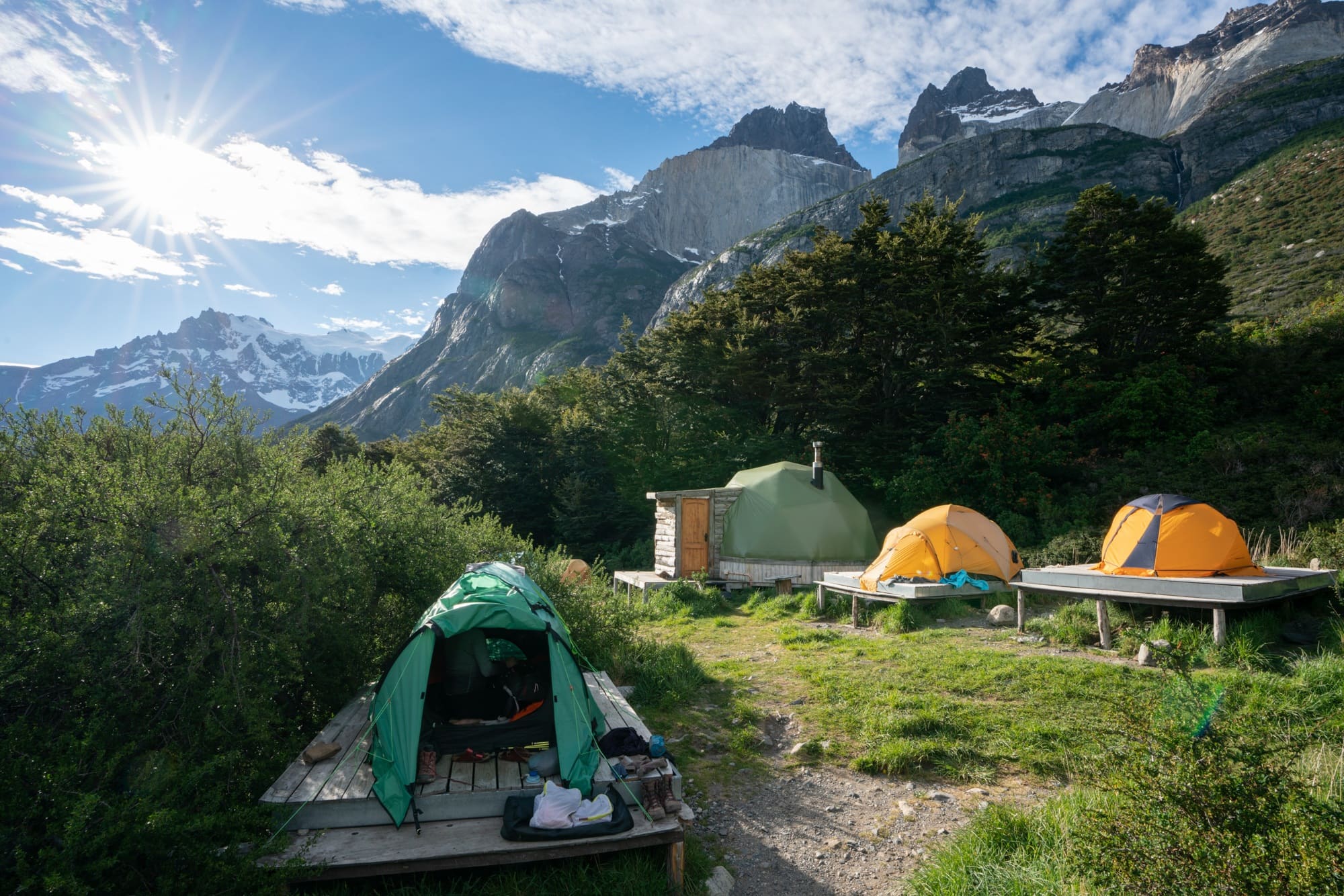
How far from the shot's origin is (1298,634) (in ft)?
23.2

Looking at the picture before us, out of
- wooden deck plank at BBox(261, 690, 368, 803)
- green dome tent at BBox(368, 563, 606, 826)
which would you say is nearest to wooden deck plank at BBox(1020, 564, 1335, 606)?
green dome tent at BBox(368, 563, 606, 826)

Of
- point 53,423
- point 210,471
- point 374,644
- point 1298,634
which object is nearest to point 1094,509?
point 1298,634

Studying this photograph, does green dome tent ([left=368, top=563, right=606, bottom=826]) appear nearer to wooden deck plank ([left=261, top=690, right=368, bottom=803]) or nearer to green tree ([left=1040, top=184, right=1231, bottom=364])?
wooden deck plank ([left=261, top=690, right=368, bottom=803])

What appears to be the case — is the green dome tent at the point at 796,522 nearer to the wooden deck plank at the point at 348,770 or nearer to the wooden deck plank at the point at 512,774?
the wooden deck plank at the point at 512,774

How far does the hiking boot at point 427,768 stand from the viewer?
4344mm

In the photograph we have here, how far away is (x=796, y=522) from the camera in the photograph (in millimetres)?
15750

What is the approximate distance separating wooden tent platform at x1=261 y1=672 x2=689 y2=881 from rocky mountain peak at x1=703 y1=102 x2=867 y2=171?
16523cm

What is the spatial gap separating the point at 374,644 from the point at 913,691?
5.69 m

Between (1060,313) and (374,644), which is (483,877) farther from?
(1060,313)

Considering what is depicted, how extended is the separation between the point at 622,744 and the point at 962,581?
24.4 feet

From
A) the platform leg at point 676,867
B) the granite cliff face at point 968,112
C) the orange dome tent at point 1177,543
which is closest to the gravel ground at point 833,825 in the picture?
the platform leg at point 676,867

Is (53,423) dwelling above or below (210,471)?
above

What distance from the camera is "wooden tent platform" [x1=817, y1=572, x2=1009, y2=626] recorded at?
32.5ft

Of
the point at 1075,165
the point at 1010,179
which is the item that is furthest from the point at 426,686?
the point at 1010,179
